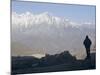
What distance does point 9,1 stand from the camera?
3.43 meters

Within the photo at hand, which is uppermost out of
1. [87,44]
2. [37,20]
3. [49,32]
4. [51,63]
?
A: [37,20]

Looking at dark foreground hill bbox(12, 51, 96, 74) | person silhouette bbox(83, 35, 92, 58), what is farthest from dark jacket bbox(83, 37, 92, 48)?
dark foreground hill bbox(12, 51, 96, 74)

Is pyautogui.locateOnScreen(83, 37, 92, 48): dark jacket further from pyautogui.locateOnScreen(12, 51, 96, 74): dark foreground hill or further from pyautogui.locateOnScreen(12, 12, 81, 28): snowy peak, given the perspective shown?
pyautogui.locateOnScreen(12, 12, 81, 28): snowy peak

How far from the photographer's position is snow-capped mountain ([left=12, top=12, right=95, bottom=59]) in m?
3.50

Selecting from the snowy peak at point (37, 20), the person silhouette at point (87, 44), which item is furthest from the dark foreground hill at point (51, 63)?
the snowy peak at point (37, 20)

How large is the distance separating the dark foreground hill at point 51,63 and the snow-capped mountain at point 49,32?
0.10 meters

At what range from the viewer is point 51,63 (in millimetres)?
3656

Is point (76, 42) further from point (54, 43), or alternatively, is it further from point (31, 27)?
point (31, 27)

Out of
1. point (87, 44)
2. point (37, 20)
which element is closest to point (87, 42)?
point (87, 44)

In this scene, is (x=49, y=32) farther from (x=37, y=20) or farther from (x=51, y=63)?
(x=51, y=63)

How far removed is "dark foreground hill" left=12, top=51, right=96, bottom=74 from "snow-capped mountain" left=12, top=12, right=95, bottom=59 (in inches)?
4.0

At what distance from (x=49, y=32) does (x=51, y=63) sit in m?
0.45

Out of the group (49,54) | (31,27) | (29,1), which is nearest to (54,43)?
(49,54)

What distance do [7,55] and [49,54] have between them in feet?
2.02
